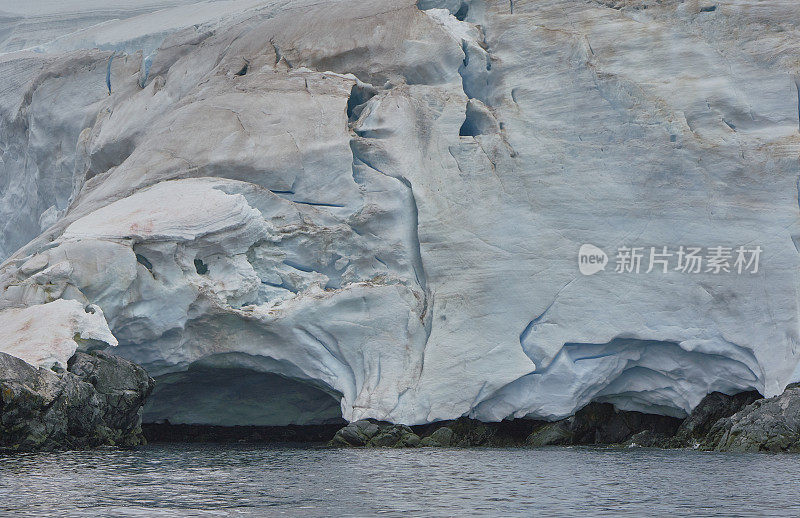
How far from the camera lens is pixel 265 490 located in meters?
10.9

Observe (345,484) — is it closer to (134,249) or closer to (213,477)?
(213,477)

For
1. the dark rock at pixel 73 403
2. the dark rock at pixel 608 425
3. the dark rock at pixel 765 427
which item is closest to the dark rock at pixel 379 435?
the dark rock at pixel 608 425

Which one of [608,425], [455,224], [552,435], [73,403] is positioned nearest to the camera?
[73,403]

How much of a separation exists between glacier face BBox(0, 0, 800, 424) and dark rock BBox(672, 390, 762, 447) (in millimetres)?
243

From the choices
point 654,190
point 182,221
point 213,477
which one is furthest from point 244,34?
point 213,477

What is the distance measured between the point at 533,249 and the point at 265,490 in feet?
26.9

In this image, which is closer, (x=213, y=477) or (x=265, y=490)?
(x=265, y=490)

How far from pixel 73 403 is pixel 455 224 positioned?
7.28 metres

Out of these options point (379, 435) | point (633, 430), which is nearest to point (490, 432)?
point (379, 435)

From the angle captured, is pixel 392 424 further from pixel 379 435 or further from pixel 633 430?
pixel 633 430

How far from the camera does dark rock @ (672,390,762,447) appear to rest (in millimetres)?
17000

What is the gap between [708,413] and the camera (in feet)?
56.2

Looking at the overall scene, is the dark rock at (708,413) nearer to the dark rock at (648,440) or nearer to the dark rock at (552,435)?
the dark rock at (648,440)

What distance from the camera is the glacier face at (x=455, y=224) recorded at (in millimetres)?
16750
